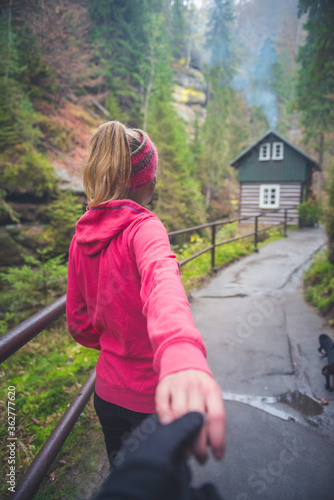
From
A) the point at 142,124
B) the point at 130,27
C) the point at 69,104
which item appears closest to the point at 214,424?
the point at 69,104

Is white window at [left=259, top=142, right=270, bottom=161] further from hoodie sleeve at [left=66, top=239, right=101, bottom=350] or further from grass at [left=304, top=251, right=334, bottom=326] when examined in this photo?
hoodie sleeve at [left=66, top=239, right=101, bottom=350]

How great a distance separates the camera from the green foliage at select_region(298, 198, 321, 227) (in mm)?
19781

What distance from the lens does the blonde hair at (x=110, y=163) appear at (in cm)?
117

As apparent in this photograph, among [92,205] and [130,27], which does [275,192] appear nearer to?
[130,27]

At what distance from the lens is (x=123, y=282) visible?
3.57 feet

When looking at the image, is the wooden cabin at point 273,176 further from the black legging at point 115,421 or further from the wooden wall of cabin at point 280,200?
the black legging at point 115,421

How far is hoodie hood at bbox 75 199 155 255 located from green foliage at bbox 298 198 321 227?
20.7 meters

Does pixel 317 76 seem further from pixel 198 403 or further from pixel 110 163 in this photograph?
pixel 198 403

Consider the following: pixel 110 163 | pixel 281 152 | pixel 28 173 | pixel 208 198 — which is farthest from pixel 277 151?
pixel 110 163

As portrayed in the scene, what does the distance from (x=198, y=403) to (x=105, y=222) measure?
78 centimetres

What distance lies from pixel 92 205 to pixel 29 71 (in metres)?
16.7

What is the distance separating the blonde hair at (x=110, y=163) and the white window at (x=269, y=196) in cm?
2203

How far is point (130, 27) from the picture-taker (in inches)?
963

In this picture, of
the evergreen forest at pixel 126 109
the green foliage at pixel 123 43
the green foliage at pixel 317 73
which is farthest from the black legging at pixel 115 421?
the green foliage at pixel 123 43
